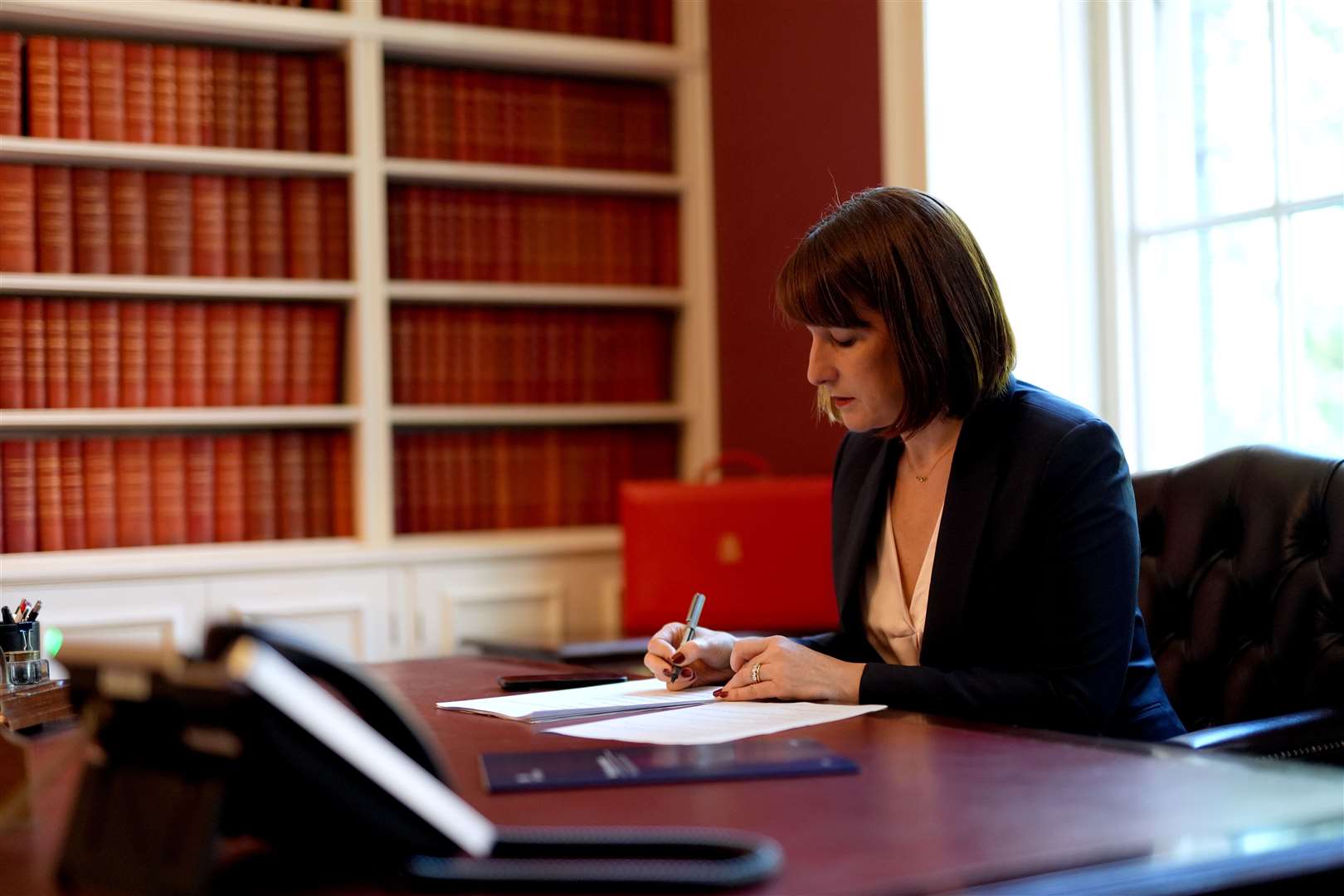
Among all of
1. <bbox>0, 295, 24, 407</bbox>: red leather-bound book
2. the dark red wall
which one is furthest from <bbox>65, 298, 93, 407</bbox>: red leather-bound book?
the dark red wall

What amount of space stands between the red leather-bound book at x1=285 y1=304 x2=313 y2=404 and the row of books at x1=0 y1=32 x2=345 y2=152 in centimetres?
43

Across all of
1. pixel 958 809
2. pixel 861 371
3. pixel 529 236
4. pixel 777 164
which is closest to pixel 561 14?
pixel 529 236

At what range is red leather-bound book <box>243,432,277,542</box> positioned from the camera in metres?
3.39

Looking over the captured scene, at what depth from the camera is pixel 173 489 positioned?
10.9 ft

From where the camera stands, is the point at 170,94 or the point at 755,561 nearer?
the point at 755,561

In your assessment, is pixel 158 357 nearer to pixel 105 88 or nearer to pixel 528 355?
pixel 105 88

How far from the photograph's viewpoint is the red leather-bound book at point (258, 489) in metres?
3.39

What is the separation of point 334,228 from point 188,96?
0.46m

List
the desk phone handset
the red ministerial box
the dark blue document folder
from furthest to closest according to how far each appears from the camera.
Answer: the red ministerial box < the dark blue document folder < the desk phone handset

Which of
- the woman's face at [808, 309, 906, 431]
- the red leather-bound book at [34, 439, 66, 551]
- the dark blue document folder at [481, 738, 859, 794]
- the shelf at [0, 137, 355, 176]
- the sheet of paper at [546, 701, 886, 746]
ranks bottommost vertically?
the sheet of paper at [546, 701, 886, 746]

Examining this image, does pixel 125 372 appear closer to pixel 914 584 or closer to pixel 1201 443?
pixel 914 584

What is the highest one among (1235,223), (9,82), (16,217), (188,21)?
(188,21)

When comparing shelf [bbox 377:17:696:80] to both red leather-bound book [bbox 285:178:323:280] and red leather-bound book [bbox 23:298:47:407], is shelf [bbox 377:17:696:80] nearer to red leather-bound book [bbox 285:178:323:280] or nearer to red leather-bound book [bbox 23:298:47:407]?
red leather-bound book [bbox 285:178:323:280]

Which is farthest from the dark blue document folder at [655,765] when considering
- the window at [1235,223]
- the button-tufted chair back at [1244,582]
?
the window at [1235,223]
